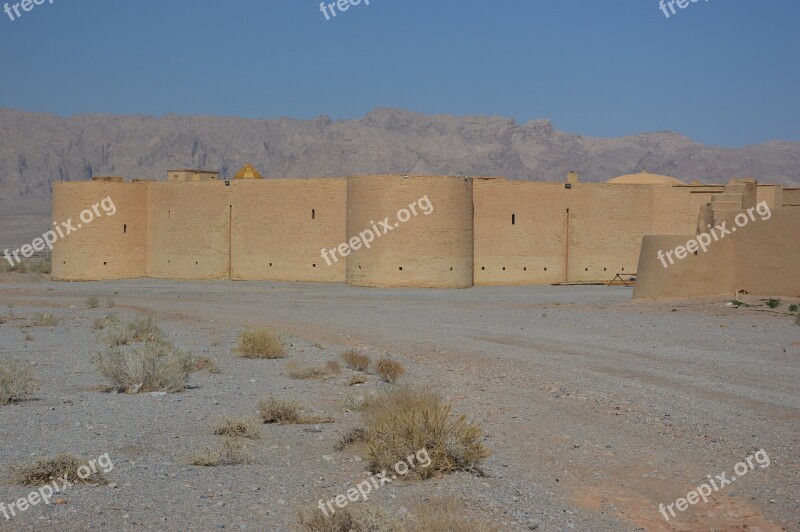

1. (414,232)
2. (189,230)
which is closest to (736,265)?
(414,232)

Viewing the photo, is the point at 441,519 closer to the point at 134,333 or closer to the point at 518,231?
the point at 134,333

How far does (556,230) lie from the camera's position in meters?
31.6

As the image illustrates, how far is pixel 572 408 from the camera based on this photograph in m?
9.68

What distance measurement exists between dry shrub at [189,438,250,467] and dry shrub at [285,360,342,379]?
14.3ft

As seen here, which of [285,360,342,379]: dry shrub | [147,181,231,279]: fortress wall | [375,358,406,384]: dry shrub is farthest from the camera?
[147,181,231,279]: fortress wall

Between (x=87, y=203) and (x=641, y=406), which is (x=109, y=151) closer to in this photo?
(x=87, y=203)

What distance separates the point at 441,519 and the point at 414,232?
24.1 meters

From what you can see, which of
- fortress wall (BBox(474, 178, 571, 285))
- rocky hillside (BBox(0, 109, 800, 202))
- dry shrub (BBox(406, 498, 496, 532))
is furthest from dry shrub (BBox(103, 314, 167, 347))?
rocky hillside (BBox(0, 109, 800, 202))

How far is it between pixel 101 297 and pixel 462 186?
1143cm

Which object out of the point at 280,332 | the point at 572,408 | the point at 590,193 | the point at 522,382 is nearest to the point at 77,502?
the point at 572,408

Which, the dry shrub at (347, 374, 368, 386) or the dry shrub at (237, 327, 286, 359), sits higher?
the dry shrub at (237, 327, 286, 359)
